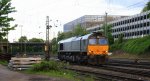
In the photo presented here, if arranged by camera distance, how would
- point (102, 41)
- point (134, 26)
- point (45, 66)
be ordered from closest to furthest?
point (45, 66)
point (102, 41)
point (134, 26)

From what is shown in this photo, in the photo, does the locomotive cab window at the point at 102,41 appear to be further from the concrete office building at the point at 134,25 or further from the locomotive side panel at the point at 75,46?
the concrete office building at the point at 134,25

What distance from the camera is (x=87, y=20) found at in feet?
642

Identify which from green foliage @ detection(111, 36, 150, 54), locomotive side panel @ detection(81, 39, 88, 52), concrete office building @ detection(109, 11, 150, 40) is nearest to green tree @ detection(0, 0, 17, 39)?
locomotive side panel @ detection(81, 39, 88, 52)

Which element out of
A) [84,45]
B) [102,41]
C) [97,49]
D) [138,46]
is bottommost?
[97,49]

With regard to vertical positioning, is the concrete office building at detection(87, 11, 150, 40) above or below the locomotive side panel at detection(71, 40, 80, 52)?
above

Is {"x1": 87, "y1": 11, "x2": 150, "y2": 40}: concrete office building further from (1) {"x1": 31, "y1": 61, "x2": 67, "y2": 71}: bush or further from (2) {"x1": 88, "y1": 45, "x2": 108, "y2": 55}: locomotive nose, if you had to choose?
(1) {"x1": 31, "y1": 61, "x2": 67, "y2": 71}: bush

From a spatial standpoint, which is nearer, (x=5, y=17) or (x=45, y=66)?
(x=45, y=66)

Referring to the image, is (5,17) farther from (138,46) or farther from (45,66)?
(138,46)

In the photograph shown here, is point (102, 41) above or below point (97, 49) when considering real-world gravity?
above

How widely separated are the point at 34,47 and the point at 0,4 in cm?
5181

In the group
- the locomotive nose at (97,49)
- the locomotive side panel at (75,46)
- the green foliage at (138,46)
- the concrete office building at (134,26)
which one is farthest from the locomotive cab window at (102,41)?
the concrete office building at (134,26)

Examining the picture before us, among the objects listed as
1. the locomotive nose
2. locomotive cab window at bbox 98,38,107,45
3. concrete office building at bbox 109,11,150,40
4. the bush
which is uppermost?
concrete office building at bbox 109,11,150,40

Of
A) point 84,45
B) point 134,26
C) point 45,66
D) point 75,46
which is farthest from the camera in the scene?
point 134,26

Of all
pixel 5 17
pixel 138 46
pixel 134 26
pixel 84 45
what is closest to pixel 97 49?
pixel 84 45
